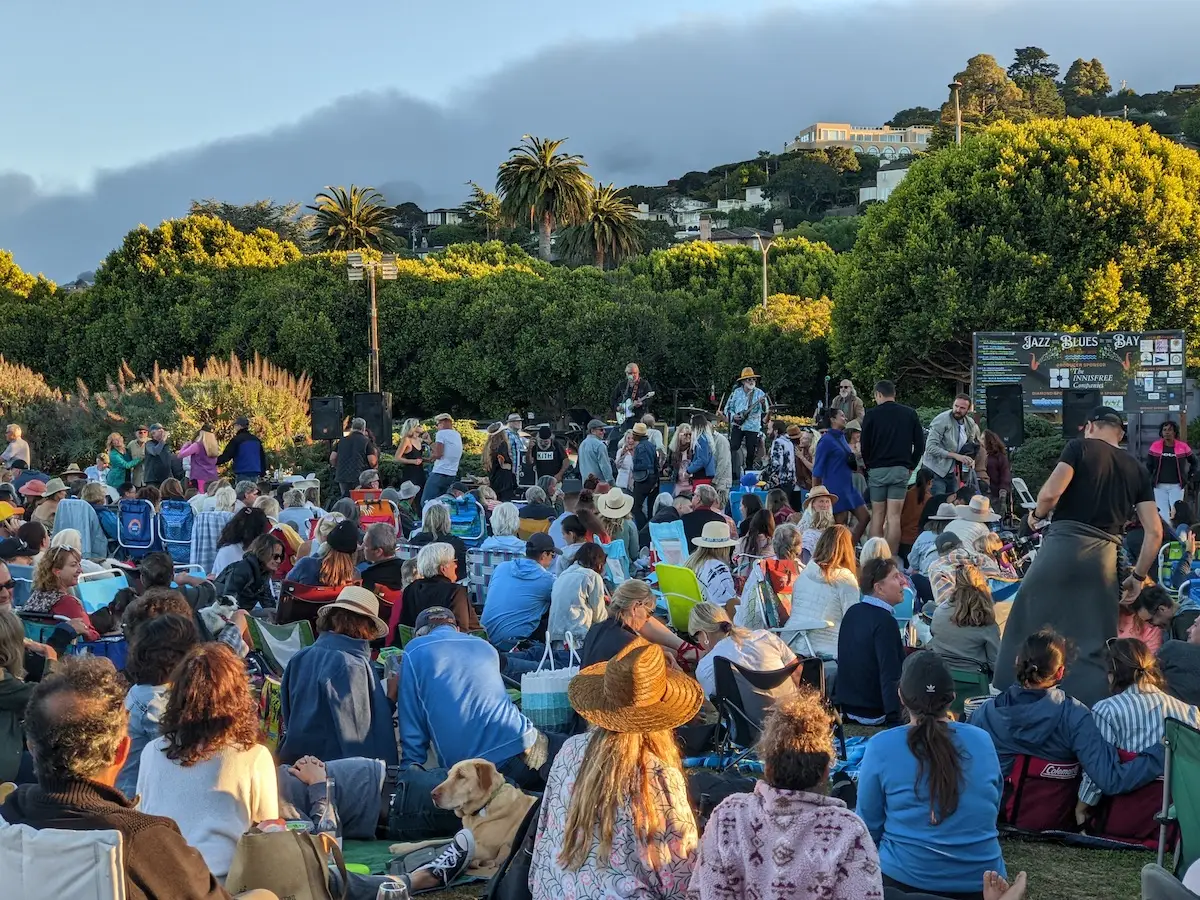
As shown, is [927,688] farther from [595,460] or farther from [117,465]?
[117,465]

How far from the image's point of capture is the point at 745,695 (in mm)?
6199

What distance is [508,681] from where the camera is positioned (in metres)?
7.23

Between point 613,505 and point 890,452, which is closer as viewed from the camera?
point 613,505

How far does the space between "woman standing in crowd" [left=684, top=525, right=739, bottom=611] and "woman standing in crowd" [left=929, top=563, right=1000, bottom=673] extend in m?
1.72

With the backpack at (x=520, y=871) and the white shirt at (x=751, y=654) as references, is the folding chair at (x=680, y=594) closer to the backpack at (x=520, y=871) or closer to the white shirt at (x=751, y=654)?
the white shirt at (x=751, y=654)

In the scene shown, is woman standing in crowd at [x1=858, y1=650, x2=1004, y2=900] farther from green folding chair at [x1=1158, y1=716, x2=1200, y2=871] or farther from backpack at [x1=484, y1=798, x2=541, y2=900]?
backpack at [x1=484, y1=798, x2=541, y2=900]

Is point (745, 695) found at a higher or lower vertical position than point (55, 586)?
lower

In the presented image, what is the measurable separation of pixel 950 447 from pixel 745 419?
3847 mm

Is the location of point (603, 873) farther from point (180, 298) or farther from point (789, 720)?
point (180, 298)

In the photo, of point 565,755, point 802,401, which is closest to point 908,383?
point 802,401

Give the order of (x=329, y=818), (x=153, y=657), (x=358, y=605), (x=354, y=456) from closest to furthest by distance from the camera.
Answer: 1. (x=329, y=818)
2. (x=153, y=657)
3. (x=358, y=605)
4. (x=354, y=456)

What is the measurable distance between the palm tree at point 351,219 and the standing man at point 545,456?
3441 centimetres

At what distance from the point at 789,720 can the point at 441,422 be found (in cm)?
1119

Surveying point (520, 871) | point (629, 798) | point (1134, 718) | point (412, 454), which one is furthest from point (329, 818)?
point (412, 454)
